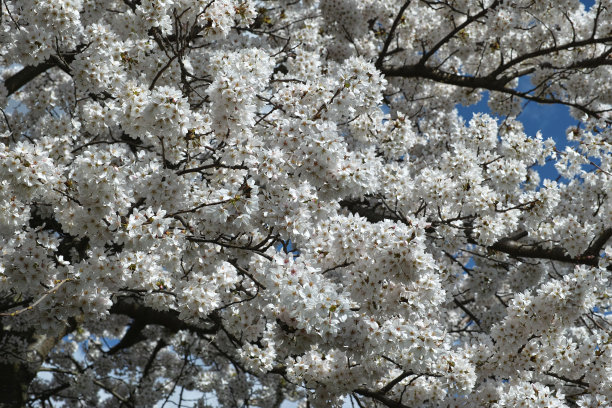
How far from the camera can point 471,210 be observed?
6.93 m

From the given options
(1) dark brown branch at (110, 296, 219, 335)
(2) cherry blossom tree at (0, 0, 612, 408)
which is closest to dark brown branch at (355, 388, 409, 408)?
(2) cherry blossom tree at (0, 0, 612, 408)

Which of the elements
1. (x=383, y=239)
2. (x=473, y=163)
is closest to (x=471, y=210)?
(x=473, y=163)

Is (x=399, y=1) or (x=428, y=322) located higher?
(x=399, y=1)

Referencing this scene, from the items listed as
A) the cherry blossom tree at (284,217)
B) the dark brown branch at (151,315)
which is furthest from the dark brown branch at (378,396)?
the dark brown branch at (151,315)

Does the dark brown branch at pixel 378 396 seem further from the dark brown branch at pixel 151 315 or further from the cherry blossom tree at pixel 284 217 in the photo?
the dark brown branch at pixel 151 315

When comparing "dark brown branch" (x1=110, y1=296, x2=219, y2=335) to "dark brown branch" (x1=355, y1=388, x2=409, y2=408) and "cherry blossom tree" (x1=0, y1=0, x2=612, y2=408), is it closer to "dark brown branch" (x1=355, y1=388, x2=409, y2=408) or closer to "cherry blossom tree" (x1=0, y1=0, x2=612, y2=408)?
"cherry blossom tree" (x1=0, y1=0, x2=612, y2=408)

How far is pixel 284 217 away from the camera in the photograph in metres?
4.77

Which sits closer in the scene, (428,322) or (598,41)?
(428,322)

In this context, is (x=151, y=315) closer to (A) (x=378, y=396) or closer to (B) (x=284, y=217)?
(A) (x=378, y=396)

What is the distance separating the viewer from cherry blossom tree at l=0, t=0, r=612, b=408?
4719 millimetres

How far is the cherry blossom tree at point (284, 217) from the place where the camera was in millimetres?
4719

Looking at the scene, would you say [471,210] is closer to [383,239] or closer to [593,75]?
[383,239]

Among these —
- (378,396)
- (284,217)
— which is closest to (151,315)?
(378,396)

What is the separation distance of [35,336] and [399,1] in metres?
9.80
